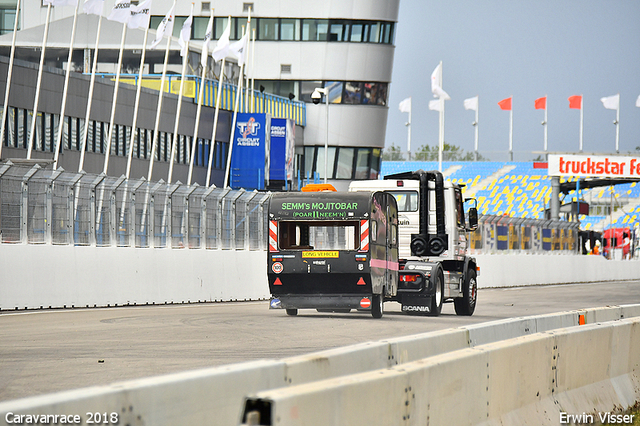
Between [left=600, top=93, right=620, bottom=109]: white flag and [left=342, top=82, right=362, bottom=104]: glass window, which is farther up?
[left=600, top=93, right=620, bottom=109]: white flag

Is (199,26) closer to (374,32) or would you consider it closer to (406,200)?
(374,32)

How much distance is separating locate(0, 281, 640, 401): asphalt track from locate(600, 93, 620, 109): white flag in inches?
2617

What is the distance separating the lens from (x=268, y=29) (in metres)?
69.9

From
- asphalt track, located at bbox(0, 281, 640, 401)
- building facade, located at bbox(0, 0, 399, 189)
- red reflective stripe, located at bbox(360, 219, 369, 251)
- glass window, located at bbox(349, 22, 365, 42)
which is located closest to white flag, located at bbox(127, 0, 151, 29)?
asphalt track, located at bbox(0, 281, 640, 401)

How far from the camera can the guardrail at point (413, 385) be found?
433cm

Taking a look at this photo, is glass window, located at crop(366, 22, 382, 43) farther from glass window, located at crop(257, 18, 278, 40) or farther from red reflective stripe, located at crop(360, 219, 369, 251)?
red reflective stripe, located at crop(360, 219, 369, 251)

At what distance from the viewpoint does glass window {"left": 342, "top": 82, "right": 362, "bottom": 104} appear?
7044 centimetres

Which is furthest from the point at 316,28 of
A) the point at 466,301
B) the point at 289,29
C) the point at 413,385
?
the point at 413,385

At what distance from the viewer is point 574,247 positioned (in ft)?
167

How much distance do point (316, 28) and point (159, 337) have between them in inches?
2231

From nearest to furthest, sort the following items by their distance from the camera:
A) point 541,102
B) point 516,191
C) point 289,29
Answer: point 289,29 → point 541,102 → point 516,191

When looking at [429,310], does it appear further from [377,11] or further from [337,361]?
[377,11]

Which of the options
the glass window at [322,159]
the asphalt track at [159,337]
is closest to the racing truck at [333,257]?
the asphalt track at [159,337]

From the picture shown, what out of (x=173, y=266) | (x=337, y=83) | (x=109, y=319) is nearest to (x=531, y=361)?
(x=109, y=319)
